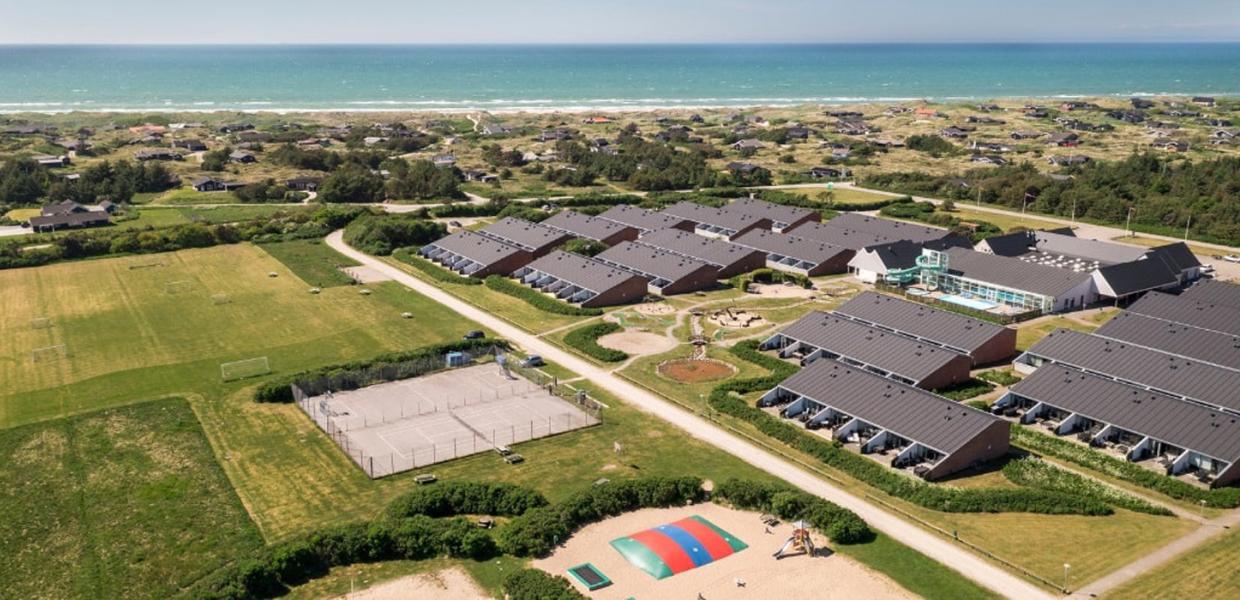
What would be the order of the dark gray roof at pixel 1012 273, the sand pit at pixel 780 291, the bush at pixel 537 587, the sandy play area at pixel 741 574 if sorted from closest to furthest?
1. the bush at pixel 537 587
2. the sandy play area at pixel 741 574
3. the dark gray roof at pixel 1012 273
4. the sand pit at pixel 780 291

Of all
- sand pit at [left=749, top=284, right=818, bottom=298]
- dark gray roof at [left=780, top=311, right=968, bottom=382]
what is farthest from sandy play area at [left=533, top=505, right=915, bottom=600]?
sand pit at [left=749, top=284, right=818, bottom=298]

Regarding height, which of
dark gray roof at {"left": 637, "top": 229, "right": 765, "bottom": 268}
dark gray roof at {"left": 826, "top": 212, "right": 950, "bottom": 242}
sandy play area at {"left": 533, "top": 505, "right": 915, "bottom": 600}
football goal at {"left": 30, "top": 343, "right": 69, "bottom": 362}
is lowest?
sandy play area at {"left": 533, "top": 505, "right": 915, "bottom": 600}

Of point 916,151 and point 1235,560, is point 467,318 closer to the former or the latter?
point 1235,560

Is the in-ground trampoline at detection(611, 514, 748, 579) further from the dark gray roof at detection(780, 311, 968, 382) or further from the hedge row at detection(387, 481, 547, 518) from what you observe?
the dark gray roof at detection(780, 311, 968, 382)

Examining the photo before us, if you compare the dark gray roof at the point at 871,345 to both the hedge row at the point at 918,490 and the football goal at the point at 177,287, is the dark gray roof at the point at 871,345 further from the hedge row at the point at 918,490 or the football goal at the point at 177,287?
the football goal at the point at 177,287

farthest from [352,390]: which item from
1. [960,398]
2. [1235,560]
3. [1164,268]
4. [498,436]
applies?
[1164,268]

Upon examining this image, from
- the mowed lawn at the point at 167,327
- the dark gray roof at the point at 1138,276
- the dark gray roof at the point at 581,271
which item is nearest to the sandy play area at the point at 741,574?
the mowed lawn at the point at 167,327
